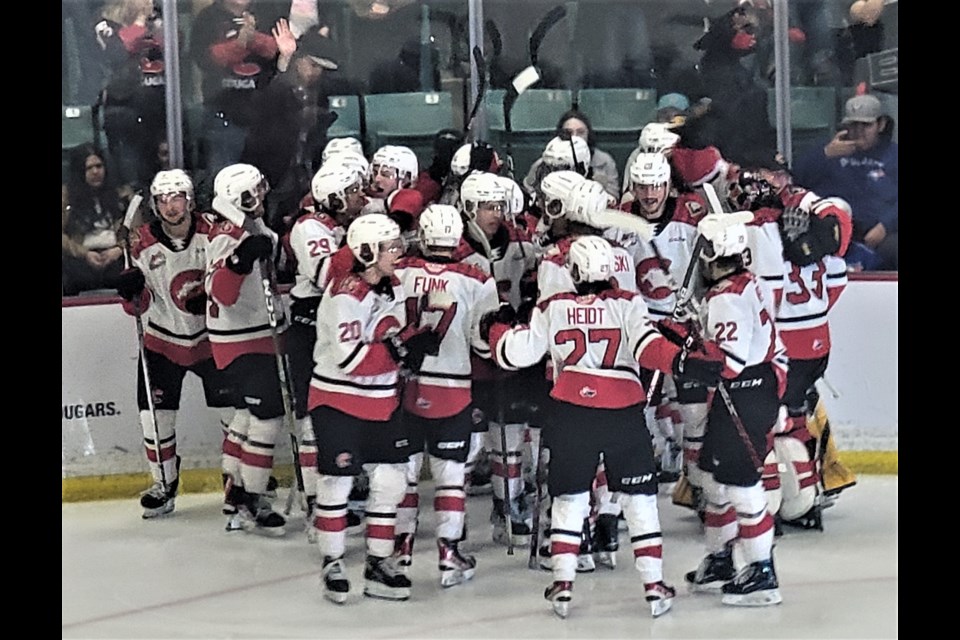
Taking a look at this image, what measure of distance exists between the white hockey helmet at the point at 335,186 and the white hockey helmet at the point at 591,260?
884 millimetres

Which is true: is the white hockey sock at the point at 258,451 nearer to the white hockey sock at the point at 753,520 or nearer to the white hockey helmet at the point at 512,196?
the white hockey helmet at the point at 512,196

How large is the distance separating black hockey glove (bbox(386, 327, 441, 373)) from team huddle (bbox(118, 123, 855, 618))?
12mm

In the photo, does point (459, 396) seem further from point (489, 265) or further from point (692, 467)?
point (692, 467)

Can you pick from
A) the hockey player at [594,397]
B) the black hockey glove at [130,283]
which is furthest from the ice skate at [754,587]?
the black hockey glove at [130,283]

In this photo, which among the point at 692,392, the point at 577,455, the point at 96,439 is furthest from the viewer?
the point at 96,439

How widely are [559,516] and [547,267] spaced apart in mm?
711

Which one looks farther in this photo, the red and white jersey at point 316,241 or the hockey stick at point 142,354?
the hockey stick at point 142,354

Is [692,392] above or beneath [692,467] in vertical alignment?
above

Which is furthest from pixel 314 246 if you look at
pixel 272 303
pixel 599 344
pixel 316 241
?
pixel 599 344

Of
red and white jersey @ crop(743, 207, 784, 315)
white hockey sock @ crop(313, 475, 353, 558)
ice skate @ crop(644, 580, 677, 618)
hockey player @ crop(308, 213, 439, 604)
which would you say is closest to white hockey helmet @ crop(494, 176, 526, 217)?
hockey player @ crop(308, 213, 439, 604)

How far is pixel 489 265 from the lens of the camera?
12.6ft

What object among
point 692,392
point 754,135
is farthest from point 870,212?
point 692,392

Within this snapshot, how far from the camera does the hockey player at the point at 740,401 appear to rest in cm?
342

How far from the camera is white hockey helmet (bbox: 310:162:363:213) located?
12.9 feet
